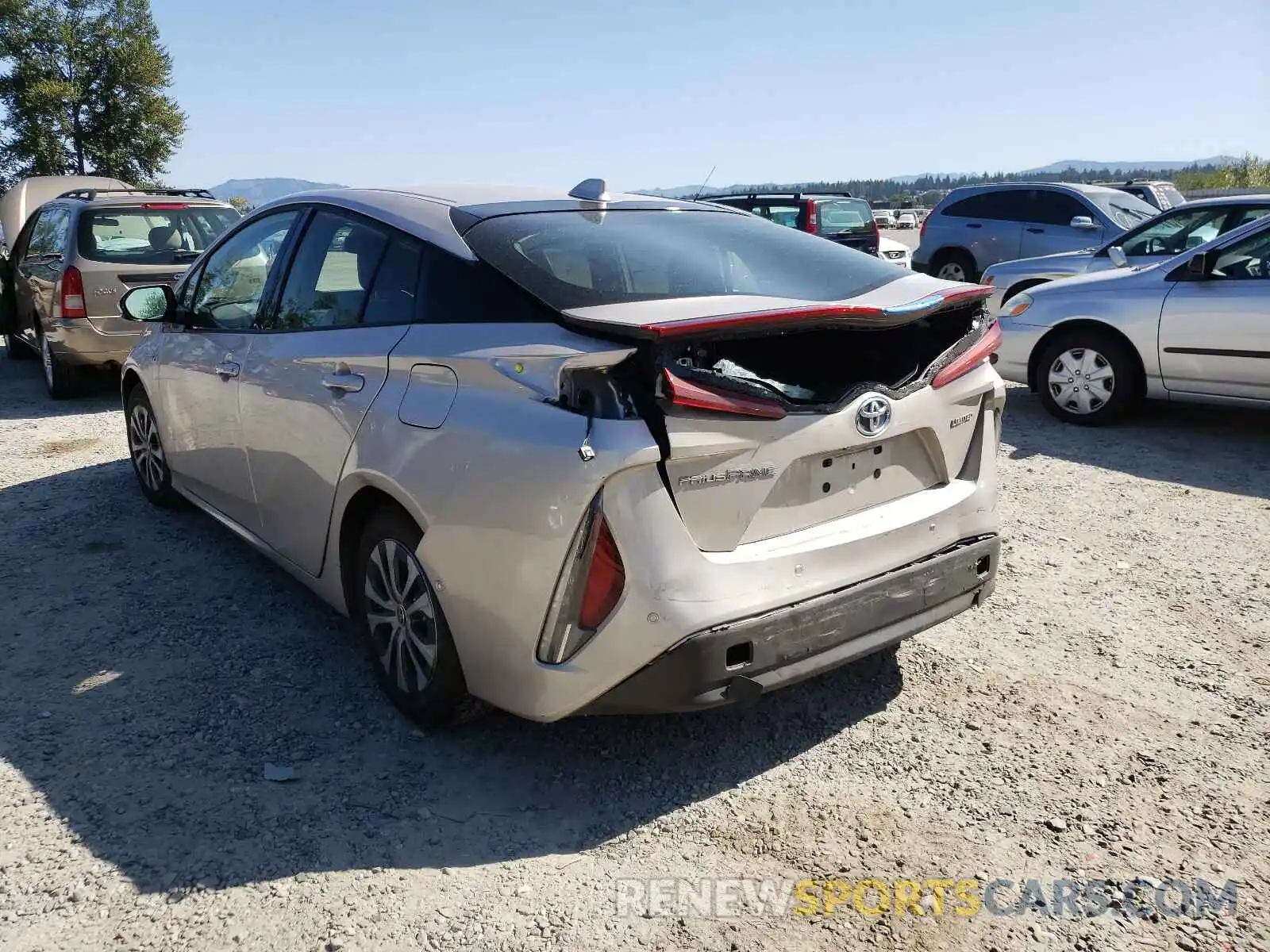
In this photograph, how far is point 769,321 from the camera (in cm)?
275

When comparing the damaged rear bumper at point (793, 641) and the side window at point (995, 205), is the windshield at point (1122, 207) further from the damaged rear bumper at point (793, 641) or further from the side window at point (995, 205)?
the damaged rear bumper at point (793, 641)

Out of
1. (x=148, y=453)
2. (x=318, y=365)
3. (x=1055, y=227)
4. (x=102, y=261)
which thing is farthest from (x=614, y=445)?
(x=1055, y=227)

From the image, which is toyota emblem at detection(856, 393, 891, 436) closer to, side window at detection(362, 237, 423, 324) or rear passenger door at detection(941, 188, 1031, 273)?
side window at detection(362, 237, 423, 324)

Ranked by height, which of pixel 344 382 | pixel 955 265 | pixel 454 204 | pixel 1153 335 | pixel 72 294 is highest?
pixel 454 204

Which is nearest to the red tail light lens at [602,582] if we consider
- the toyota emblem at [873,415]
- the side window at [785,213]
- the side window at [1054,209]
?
the toyota emblem at [873,415]

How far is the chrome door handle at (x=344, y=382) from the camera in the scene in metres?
3.41

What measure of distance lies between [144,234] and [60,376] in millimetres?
1440

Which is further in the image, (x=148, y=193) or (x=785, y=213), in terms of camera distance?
(x=785, y=213)

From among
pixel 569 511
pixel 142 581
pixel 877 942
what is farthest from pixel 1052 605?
pixel 142 581

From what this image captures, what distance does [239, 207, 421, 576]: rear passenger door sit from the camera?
3.42 metres

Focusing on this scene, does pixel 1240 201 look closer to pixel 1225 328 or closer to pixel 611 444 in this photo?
pixel 1225 328

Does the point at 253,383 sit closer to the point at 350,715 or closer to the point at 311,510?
the point at 311,510

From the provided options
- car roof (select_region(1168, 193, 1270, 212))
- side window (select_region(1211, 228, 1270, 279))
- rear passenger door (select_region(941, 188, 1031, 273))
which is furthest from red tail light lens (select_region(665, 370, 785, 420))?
rear passenger door (select_region(941, 188, 1031, 273))

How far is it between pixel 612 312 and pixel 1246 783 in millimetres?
2297
